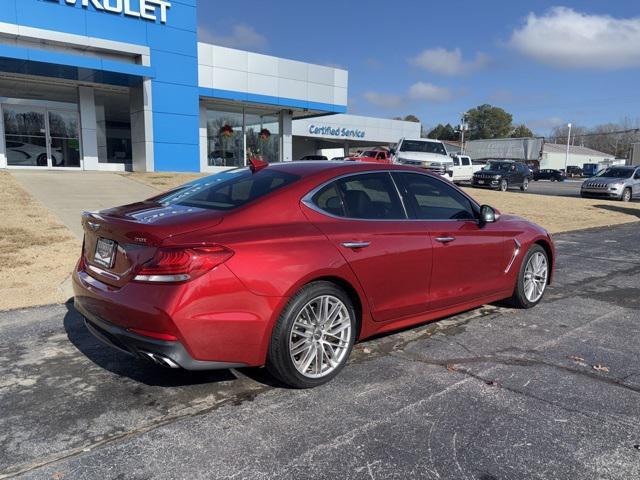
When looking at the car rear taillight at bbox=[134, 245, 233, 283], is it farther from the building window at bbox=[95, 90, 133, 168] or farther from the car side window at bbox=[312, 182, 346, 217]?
the building window at bbox=[95, 90, 133, 168]

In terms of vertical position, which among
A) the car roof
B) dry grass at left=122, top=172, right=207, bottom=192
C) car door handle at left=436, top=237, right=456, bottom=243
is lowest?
dry grass at left=122, top=172, right=207, bottom=192

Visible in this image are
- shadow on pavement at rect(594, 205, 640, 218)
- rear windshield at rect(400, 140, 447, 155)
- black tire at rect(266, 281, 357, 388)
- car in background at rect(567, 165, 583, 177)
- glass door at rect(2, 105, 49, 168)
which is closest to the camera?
black tire at rect(266, 281, 357, 388)

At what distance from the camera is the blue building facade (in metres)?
18.5

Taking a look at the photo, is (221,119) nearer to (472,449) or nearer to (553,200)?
(553,200)

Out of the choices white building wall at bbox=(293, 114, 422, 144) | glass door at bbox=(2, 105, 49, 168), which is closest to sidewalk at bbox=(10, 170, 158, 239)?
glass door at bbox=(2, 105, 49, 168)

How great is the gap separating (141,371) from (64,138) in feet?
72.9

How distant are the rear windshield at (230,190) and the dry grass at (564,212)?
35.2 ft

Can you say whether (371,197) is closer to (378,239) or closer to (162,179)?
(378,239)

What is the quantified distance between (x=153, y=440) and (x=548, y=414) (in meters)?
2.44

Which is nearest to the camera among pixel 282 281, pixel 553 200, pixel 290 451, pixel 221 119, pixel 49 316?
pixel 290 451

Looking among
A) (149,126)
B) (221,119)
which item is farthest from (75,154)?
(221,119)

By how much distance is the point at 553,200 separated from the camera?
2173 cm

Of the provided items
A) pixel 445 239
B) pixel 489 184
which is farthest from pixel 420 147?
pixel 445 239

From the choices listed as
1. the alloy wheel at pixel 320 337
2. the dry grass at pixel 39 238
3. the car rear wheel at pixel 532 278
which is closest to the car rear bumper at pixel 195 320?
the alloy wheel at pixel 320 337
